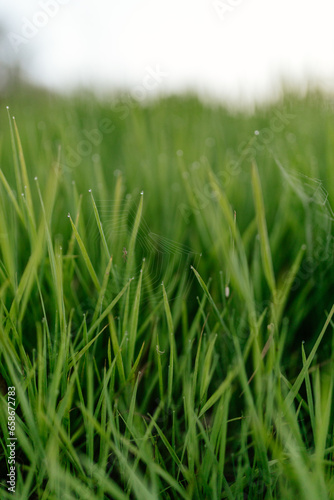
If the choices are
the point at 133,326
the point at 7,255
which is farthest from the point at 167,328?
the point at 7,255

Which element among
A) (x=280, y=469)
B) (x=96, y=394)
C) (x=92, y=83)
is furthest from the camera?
(x=92, y=83)

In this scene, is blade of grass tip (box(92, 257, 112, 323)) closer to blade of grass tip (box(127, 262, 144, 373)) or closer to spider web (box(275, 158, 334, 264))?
blade of grass tip (box(127, 262, 144, 373))

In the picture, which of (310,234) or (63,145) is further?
(63,145)

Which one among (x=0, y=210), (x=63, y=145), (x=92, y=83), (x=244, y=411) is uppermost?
(x=92, y=83)

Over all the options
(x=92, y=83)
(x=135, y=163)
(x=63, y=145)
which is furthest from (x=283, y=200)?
(x=92, y=83)

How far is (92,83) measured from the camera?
6.20ft

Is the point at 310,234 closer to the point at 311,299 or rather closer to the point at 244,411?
the point at 311,299

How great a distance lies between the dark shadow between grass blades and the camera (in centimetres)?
51

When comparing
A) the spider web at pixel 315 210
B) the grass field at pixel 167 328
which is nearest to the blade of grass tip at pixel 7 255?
the grass field at pixel 167 328

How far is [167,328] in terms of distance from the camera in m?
0.52

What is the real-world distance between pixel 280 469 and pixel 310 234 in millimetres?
349

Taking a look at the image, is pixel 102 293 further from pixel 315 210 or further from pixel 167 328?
pixel 315 210

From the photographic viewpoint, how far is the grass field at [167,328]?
1.19ft

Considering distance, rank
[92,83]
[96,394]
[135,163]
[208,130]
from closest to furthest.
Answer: [96,394]
[135,163]
[208,130]
[92,83]
